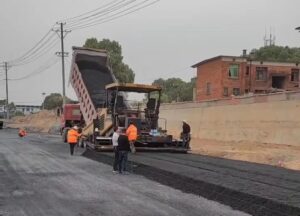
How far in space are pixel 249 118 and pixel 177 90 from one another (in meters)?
81.6

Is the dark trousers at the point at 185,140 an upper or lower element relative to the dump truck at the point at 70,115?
lower

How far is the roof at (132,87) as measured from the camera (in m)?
24.0

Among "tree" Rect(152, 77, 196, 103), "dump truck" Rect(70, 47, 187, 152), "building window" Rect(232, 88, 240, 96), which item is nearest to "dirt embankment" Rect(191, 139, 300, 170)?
"dump truck" Rect(70, 47, 187, 152)

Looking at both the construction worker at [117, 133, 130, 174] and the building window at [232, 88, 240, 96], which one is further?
the building window at [232, 88, 240, 96]

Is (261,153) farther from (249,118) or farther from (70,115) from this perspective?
(70,115)

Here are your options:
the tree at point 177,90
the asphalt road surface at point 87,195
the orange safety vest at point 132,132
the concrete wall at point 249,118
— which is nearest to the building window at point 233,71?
the concrete wall at point 249,118

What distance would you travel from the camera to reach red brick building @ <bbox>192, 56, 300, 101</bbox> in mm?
60188

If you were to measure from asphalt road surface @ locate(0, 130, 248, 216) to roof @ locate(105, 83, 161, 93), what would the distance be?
6.60 metres

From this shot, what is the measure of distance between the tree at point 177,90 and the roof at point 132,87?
62.5 metres

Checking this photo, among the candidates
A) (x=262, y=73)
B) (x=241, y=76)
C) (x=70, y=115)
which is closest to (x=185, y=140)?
(x=70, y=115)

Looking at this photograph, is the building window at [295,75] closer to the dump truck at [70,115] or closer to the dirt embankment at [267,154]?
the dirt embankment at [267,154]

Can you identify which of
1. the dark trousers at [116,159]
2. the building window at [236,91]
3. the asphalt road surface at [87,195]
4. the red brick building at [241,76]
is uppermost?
the red brick building at [241,76]

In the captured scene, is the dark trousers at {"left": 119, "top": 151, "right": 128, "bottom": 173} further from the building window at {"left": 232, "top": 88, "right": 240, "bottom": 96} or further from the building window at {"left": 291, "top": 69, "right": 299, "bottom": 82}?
the building window at {"left": 291, "top": 69, "right": 299, "bottom": 82}

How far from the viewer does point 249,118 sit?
31.4 metres
